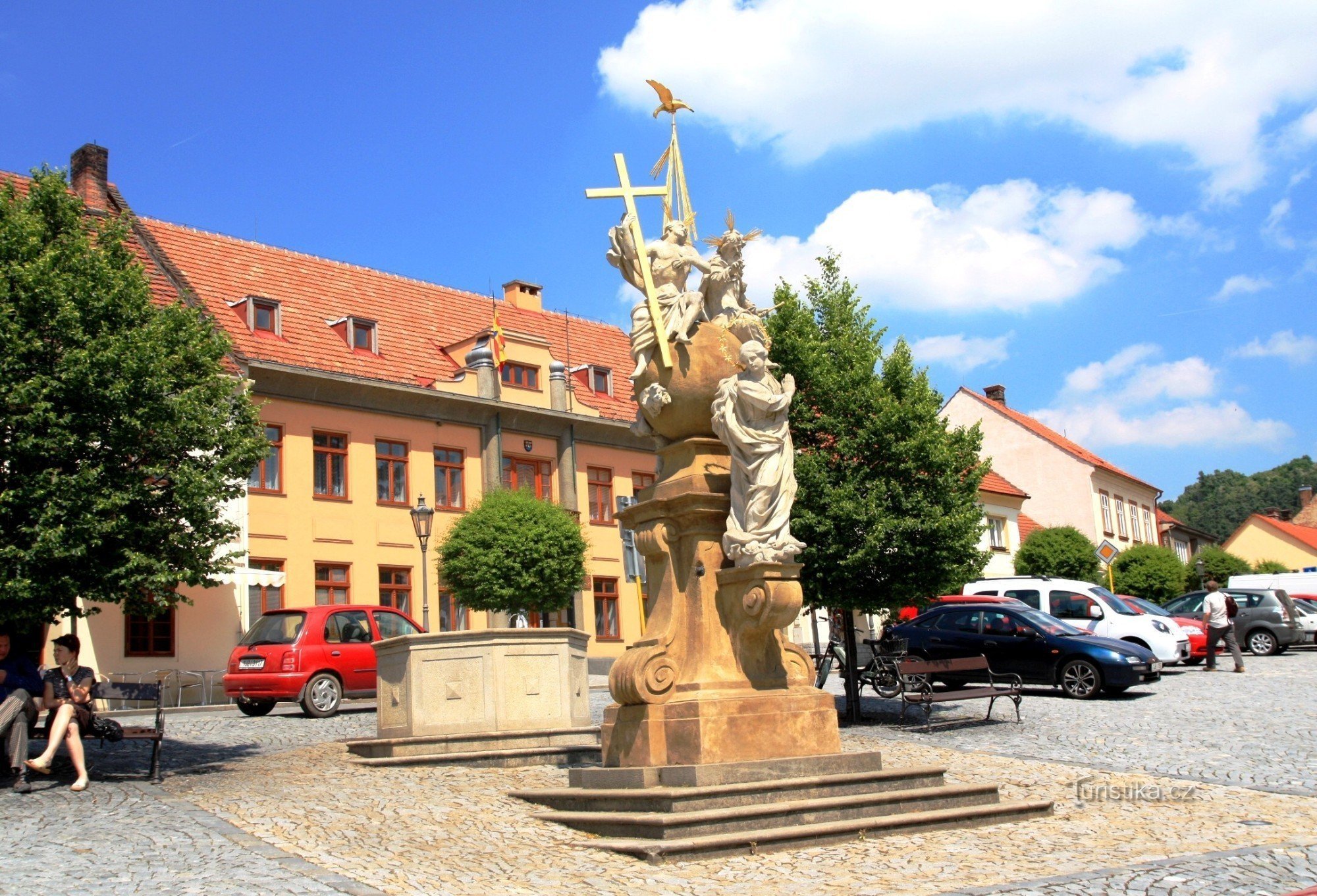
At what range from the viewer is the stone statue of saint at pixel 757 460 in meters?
9.53

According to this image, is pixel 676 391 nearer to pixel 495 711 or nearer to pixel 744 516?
pixel 744 516

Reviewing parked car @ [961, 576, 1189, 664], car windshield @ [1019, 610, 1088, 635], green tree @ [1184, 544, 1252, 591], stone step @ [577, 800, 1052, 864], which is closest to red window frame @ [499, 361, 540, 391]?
parked car @ [961, 576, 1189, 664]

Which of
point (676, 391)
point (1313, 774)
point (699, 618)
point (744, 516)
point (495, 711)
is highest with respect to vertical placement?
point (676, 391)

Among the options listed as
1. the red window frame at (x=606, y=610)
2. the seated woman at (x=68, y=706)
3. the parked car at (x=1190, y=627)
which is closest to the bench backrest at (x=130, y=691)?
the seated woman at (x=68, y=706)

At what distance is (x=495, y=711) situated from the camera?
12.9m

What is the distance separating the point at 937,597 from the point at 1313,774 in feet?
19.5

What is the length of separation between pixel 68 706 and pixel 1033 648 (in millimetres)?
12862

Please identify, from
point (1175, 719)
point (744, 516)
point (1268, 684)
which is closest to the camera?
point (744, 516)

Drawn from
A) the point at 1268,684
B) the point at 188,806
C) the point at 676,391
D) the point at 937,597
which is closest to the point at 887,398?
the point at 937,597

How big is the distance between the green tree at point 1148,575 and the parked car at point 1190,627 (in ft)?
57.2

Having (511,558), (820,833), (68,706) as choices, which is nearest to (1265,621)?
(511,558)

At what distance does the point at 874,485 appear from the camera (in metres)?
15.8

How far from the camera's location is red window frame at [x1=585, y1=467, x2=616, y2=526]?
36219 mm

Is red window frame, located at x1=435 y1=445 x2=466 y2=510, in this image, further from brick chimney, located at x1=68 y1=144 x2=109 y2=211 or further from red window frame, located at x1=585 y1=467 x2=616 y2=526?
brick chimney, located at x1=68 y1=144 x2=109 y2=211
